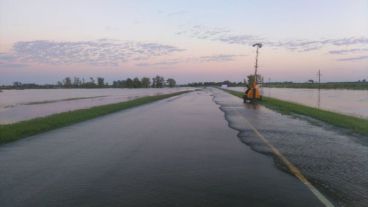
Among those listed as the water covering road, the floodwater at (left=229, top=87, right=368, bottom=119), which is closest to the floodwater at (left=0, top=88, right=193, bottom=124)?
the water covering road

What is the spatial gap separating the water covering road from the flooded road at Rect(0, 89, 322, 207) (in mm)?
15

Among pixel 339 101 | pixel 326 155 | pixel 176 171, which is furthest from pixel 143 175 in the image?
pixel 339 101

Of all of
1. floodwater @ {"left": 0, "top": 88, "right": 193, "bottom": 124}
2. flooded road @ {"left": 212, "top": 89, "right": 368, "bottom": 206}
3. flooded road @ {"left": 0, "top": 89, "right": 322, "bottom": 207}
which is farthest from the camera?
floodwater @ {"left": 0, "top": 88, "right": 193, "bottom": 124}

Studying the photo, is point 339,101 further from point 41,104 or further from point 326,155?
point 326,155

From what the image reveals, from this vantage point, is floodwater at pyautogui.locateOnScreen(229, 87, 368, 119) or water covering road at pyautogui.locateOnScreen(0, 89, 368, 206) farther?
floodwater at pyautogui.locateOnScreen(229, 87, 368, 119)

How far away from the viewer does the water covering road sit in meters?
6.41

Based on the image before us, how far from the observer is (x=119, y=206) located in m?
5.91

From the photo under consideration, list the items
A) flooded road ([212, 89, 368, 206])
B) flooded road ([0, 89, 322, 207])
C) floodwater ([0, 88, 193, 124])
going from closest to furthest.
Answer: flooded road ([0, 89, 322, 207])
flooded road ([212, 89, 368, 206])
floodwater ([0, 88, 193, 124])

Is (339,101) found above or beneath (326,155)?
beneath

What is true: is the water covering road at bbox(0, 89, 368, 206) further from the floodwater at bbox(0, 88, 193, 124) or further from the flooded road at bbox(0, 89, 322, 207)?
the floodwater at bbox(0, 88, 193, 124)

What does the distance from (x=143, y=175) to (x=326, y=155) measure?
16.9 ft

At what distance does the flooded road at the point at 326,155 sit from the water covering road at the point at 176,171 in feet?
0.07

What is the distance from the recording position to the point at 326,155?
1066 cm

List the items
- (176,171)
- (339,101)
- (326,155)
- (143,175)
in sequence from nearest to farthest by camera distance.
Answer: (143,175) < (176,171) < (326,155) < (339,101)
